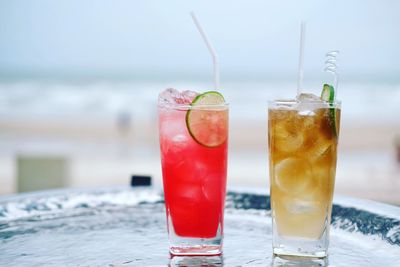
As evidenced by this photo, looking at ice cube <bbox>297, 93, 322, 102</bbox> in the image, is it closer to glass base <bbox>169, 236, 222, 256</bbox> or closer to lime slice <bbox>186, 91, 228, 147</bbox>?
lime slice <bbox>186, 91, 228, 147</bbox>

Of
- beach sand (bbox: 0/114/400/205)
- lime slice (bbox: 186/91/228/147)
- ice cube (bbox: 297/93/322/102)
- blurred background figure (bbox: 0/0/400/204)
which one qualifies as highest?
blurred background figure (bbox: 0/0/400/204)

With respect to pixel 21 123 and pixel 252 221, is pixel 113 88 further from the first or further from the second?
pixel 252 221

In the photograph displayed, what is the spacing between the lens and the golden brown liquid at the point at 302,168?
141cm

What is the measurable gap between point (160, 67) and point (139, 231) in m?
24.6

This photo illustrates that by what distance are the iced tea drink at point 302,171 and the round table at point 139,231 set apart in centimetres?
6

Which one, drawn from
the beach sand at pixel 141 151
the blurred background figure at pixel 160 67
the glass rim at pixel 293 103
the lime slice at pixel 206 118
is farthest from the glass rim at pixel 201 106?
the blurred background figure at pixel 160 67

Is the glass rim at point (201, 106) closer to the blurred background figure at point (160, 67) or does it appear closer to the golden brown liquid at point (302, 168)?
the golden brown liquid at point (302, 168)

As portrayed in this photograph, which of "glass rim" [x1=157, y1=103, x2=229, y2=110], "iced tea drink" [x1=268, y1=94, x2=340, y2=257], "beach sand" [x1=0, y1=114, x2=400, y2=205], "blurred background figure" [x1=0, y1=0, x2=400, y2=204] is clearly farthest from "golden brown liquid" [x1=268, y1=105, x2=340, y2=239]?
"blurred background figure" [x1=0, y1=0, x2=400, y2=204]

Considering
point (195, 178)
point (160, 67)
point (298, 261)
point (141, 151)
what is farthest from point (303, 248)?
point (160, 67)

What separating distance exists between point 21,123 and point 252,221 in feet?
50.4

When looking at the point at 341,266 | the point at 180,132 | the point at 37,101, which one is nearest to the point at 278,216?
the point at 341,266

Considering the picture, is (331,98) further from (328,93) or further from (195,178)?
(195,178)

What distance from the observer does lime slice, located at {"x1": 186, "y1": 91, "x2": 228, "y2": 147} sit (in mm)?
1443

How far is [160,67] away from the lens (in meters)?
26.0
